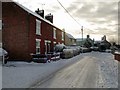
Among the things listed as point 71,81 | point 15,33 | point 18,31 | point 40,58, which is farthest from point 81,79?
point 15,33

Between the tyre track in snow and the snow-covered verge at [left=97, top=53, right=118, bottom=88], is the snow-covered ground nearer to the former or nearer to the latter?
the snow-covered verge at [left=97, top=53, right=118, bottom=88]

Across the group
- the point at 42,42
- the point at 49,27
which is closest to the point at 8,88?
the point at 42,42

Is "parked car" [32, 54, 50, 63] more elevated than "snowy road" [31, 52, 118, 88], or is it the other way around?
"parked car" [32, 54, 50, 63]

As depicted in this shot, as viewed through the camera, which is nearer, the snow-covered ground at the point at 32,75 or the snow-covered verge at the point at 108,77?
the snow-covered verge at the point at 108,77

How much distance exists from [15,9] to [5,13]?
57.4 inches

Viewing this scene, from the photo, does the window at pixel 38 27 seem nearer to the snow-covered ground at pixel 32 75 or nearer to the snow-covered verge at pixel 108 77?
the snow-covered ground at pixel 32 75

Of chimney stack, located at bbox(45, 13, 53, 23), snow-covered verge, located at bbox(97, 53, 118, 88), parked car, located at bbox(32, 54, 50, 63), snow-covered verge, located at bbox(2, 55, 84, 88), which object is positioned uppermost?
chimney stack, located at bbox(45, 13, 53, 23)

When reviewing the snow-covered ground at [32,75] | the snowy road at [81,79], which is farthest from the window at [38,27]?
the snowy road at [81,79]

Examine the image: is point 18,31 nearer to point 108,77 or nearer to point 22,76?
point 22,76

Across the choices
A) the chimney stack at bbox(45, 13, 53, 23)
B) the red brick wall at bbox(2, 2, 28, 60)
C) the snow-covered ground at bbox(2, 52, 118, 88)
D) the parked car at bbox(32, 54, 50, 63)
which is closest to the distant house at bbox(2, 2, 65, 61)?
the red brick wall at bbox(2, 2, 28, 60)

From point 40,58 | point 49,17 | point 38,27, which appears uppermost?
point 49,17

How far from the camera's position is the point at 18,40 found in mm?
29281

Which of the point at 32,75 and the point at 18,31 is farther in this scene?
the point at 18,31

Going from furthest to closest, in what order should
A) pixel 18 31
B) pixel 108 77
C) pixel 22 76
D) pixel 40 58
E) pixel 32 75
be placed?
pixel 18 31 → pixel 40 58 → pixel 32 75 → pixel 22 76 → pixel 108 77
